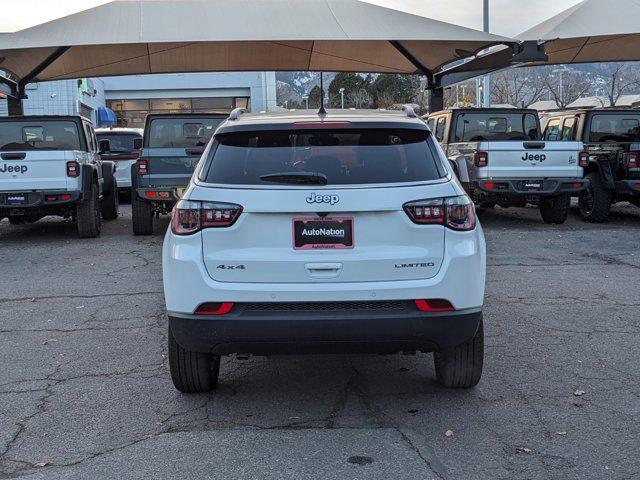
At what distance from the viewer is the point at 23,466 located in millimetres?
3705

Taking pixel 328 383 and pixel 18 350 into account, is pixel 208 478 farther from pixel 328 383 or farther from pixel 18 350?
pixel 18 350

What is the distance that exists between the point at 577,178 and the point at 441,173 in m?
9.22

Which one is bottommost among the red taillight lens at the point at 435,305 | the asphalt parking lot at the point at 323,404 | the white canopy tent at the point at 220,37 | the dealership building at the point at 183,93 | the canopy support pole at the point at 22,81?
the asphalt parking lot at the point at 323,404

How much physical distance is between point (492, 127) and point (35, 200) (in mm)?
7986

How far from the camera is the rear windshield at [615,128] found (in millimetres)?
13891

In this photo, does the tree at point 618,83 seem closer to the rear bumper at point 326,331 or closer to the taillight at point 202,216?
the rear bumper at point 326,331

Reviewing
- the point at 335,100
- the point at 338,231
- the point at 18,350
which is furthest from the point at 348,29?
the point at 335,100

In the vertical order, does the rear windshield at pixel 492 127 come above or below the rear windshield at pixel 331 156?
above

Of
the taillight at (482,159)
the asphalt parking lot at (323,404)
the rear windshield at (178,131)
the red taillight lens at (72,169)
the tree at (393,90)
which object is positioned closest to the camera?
the asphalt parking lot at (323,404)

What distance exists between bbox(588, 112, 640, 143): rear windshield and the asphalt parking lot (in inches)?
272

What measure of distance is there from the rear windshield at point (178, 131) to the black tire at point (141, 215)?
3.28 feet

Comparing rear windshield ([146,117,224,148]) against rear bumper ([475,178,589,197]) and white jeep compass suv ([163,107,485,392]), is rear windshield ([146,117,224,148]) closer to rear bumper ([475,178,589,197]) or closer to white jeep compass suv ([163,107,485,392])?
rear bumper ([475,178,589,197])

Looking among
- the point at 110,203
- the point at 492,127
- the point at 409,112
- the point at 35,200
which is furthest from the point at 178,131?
the point at 409,112

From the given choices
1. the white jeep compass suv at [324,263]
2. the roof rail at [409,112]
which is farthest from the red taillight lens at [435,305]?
the roof rail at [409,112]
